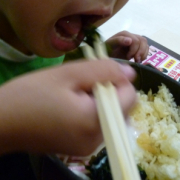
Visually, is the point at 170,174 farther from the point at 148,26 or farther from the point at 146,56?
the point at 148,26

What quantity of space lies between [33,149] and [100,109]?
83 mm

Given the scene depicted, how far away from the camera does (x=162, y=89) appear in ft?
1.73

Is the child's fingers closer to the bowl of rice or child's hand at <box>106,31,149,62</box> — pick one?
the bowl of rice

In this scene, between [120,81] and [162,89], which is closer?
[120,81]

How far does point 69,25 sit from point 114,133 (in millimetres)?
246

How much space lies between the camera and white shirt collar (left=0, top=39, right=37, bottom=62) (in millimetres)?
436

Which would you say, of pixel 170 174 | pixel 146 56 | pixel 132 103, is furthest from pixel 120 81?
pixel 146 56

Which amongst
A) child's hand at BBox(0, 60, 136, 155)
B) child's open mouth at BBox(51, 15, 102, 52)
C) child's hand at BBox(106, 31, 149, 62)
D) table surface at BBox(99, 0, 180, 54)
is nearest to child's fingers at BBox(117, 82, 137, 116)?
child's hand at BBox(0, 60, 136, 155)

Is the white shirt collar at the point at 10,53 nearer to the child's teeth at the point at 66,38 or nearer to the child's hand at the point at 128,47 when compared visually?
the child's teeth at the point at 66,38

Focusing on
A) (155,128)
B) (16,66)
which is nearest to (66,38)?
(16,66)

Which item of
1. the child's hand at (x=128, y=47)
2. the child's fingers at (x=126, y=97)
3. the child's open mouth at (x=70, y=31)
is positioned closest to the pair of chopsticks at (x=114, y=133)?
the child's fingers at (x=126, y=97)

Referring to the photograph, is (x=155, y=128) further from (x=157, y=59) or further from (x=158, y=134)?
(x=157, y=59)

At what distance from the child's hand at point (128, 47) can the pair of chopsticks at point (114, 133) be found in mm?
442

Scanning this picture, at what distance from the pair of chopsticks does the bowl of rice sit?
0.23 metres
